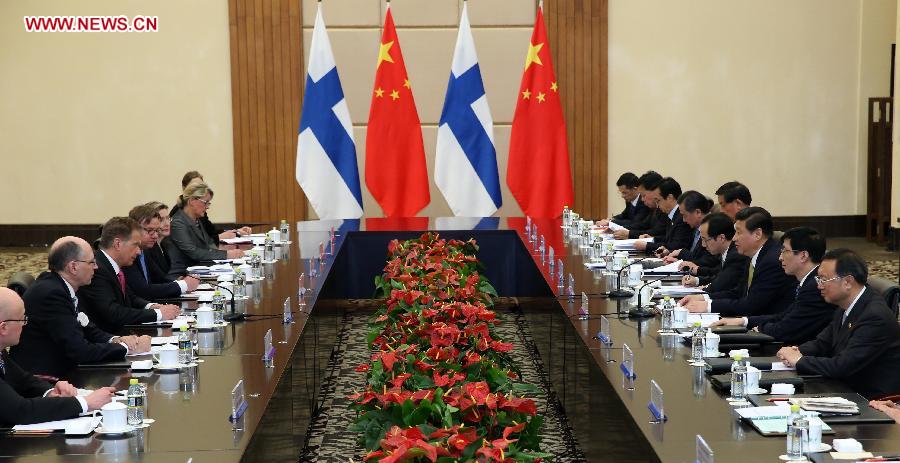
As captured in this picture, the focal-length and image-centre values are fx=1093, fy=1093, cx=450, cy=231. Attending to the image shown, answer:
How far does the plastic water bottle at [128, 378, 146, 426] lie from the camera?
3.23 m

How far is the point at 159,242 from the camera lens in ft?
22.1

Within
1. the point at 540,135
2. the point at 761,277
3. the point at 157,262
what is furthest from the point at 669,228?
the point at 157,262

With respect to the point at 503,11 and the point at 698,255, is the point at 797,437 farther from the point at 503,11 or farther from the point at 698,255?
the point at 503,11

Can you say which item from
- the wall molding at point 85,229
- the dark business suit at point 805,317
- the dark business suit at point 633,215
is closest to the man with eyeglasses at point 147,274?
the dark business suit at point 805,317

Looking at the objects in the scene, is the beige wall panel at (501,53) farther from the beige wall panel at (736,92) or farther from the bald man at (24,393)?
the bald man at (24,393)

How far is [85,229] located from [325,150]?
332cm

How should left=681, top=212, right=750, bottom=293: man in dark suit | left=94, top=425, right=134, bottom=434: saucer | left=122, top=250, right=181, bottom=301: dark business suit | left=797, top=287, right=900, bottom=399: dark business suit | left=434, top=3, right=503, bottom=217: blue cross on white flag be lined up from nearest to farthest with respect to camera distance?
left=94, top=425, right=134, bottom=434: saucer < left=797, top=287, right=900, bottom=399: dark business suit < left=122, top=250, right=181, bottom=301: dark business suit < left=681, top=212, right=750, bottom=293: man in dark suit < left=434, top=3, right=503, bottom=217: blue cross on white flag

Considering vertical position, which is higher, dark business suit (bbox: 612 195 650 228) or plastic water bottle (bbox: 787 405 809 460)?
dark business suit (bbox: 612 195 650 228)

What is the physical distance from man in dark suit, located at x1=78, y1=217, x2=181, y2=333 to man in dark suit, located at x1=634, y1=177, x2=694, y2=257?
11.7 feet

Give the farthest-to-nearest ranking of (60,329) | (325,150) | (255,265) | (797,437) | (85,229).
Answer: (85,229) → (325,150) → (255,265) → (60,329) → (797,437)

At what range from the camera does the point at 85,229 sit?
38.4 ft

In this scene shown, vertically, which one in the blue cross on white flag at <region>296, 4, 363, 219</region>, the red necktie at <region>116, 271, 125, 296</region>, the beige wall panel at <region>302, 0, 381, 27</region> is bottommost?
the red necktie at <region>116, 271, 125, 296</region>

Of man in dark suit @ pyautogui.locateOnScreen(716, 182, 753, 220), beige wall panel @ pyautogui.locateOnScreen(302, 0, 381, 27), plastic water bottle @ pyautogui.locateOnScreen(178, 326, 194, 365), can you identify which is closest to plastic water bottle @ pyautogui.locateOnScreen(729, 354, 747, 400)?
plastic water bottle @ pyautogui.locateOnScreen(178, 326, 194, 365)

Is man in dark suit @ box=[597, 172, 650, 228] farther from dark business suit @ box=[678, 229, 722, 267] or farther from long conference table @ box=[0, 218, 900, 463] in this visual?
long conference table @ box=[0, 218, 900, 463]
